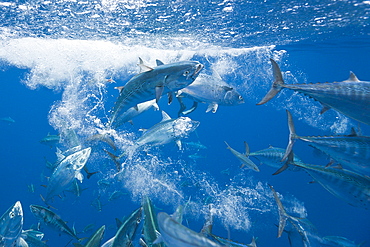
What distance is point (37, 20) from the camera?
11.2 meters

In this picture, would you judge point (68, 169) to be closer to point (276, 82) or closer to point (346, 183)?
→ point (276, 82)

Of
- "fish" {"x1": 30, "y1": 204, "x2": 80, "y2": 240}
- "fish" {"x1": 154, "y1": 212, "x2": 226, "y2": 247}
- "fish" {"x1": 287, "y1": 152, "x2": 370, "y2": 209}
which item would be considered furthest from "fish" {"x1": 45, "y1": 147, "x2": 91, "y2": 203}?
"fish" {"x1": 287, "y1": 152, "x2": 370, "y2": 209}

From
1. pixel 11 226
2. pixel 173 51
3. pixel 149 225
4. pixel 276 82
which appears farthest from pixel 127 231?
pixel 173 51

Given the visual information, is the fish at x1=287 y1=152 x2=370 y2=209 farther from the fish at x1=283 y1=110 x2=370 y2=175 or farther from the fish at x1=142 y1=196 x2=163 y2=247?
the fish at x1=142 y1=196 x2=163 y2=247

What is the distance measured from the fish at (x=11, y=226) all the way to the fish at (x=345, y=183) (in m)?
3.67

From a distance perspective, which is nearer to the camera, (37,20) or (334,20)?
(37,20)

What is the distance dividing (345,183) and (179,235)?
2209mm

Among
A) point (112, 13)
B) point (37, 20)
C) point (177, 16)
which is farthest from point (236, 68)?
point (37, 20)

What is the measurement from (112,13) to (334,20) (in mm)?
10987

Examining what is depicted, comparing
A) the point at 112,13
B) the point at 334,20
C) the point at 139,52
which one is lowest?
the point at 139,52

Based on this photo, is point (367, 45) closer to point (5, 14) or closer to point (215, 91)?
point (215, 91)

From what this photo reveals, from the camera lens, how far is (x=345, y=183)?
8.50 feet

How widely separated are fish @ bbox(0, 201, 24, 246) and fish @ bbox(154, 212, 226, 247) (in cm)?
287

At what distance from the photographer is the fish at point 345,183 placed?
2.54 m
